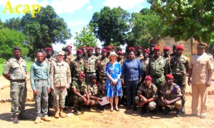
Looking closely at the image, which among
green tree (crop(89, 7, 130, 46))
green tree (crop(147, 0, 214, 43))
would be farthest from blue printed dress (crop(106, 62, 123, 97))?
green tree (crop(89, 7, 130, 46))

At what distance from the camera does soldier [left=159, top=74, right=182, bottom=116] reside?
6.54 m

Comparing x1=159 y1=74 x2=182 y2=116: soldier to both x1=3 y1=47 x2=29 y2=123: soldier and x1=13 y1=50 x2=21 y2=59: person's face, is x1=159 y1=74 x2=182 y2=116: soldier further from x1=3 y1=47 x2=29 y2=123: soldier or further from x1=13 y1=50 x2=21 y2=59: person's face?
x1=13 y1=50 x2=21 y2=59: person's face

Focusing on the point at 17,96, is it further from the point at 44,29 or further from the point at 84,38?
the point at 44,29

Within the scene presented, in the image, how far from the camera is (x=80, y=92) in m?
7.04

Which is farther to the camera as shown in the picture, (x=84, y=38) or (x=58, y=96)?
(x=84, y=38)

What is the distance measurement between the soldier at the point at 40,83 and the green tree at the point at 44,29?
3968 centimetres

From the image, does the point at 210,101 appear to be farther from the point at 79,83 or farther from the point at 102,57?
the point at 79,83

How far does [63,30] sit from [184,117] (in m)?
45.6

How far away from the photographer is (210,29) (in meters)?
12.5

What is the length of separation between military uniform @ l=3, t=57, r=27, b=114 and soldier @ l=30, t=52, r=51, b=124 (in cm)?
34

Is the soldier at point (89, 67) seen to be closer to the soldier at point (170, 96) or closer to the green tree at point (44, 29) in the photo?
the soldier at point (170, 96)

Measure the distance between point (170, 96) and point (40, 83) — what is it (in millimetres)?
3611

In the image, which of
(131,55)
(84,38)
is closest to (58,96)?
(131,55)

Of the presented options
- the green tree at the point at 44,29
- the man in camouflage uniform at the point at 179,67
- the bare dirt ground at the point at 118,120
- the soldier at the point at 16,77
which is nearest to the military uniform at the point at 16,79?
the soldier at the point at 16,77
